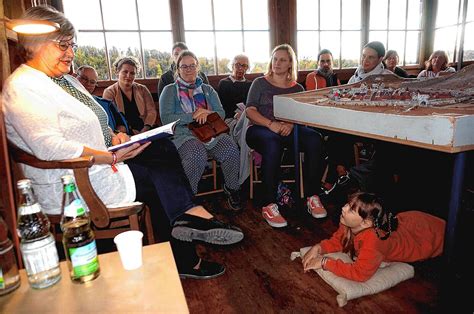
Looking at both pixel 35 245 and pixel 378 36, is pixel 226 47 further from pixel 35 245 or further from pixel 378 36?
pixel 35 245

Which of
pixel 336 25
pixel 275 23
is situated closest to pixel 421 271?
pixel 275 23

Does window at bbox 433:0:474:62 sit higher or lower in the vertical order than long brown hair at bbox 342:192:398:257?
higher

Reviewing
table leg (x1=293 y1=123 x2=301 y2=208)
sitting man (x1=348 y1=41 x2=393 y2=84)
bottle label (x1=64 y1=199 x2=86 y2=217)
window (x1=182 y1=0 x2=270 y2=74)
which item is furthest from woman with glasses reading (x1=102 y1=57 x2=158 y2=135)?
bottle label (x1=64 y1=199 x2=86 y2=217)

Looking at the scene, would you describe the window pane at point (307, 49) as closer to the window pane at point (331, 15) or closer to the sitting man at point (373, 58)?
the window pane at point (331, 15)

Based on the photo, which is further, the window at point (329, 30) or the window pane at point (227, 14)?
the window at point (329, 30)

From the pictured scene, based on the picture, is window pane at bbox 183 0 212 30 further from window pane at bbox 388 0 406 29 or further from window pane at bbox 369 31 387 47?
window pane at bbox 388 0 406 29

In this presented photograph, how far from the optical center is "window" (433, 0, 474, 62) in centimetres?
463

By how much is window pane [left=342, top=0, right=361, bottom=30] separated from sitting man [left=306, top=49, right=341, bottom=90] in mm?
1119

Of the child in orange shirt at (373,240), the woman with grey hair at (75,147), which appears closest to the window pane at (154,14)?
the woman with grey hair at (75,147)

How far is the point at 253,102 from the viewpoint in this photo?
2.42 meters

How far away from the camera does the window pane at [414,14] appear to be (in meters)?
4.95

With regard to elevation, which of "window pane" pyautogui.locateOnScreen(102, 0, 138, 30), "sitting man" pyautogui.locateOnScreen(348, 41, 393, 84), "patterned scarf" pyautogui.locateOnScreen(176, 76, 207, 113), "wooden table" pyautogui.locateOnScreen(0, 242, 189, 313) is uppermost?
"window pane" pyautogui.locateOnScreen(102, 0, 138, 30)

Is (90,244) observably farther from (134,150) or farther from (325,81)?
(325,81)

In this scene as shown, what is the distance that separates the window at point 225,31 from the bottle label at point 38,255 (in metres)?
3.47
